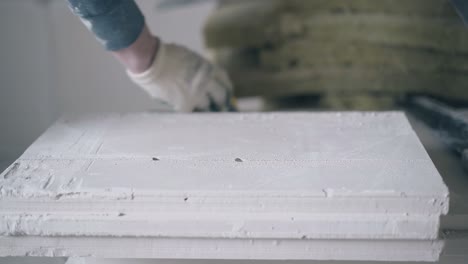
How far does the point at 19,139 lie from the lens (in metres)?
2.03

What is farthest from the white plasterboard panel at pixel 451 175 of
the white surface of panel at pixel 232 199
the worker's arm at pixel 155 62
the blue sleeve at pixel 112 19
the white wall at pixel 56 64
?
the white wall at pixel 56 64

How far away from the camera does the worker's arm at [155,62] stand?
3.05 feet

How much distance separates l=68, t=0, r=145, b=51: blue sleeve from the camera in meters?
0.89

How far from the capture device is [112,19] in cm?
93

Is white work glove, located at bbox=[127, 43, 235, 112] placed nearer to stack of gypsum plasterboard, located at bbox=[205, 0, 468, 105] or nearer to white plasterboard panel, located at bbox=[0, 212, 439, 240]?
stack of gypsum plasterboard, located at bbox=[205, 0, 468, 105]

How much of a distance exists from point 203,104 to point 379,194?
60 centimetres

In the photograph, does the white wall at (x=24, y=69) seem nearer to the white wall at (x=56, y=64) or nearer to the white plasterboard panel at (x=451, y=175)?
the white wall at (x=56, y=64)

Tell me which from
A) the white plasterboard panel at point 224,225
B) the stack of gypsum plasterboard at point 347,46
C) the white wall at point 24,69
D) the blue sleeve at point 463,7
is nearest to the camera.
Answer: the white plasterboard panel at point 224,225

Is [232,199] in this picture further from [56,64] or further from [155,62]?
[56,64]

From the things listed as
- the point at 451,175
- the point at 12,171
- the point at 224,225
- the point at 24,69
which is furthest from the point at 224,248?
the point at 24,69

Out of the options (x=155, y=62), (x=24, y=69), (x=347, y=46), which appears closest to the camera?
(x=155, y=62)

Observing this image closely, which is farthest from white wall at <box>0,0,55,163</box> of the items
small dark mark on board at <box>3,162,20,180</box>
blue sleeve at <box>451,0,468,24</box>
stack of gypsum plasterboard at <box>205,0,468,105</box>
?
blue sleeve at <box>451,0,468,24</box>

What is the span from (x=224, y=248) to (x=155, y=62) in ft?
1.73

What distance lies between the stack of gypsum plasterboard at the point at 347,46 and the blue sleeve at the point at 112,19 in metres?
0.48
